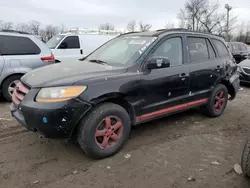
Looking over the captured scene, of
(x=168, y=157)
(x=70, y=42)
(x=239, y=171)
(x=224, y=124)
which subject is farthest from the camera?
(x=70, y=42)

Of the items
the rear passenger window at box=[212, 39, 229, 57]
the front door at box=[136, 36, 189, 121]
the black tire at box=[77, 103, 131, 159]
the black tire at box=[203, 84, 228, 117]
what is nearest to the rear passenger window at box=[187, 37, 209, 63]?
the front door at box=[136, 36, 189, 121]

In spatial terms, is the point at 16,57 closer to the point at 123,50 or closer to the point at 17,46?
the point at 17,46

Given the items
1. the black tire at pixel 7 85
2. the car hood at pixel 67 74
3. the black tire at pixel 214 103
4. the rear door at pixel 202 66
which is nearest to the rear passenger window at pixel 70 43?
the black tire at pixel 7 85

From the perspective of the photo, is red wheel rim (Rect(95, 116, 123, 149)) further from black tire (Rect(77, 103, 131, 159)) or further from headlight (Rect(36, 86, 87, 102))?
headlight (Rect(36, 86, 87, 102))

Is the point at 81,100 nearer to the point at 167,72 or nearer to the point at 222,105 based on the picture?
the point at 167,72

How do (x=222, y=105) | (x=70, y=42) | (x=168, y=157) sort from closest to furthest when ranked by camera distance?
(x=168, y=157) → (x=222, y=105) → (x=70, y=42)

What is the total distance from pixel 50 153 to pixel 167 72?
2099mm

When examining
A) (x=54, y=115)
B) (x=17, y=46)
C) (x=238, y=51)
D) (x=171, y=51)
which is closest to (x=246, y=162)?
(x=171, y=51)

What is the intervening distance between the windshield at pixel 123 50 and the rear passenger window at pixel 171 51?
19cm

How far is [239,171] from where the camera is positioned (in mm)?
2848

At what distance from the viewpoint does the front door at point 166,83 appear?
11.1 feet

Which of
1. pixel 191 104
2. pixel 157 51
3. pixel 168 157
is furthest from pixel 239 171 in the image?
pixel 157 51

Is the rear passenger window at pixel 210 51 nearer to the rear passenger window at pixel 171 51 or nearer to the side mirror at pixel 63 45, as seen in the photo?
the rear passenger window at pixel 171 51

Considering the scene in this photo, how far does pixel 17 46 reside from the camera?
5738mm
